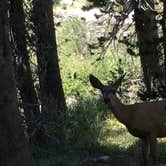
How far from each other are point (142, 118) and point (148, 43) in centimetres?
373

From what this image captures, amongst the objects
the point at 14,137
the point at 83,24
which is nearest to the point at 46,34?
the point at 14,137

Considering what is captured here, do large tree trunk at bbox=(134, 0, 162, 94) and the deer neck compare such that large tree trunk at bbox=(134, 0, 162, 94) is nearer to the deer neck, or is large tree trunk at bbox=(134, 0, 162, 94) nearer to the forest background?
the forest background

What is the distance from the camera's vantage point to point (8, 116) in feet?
23.6

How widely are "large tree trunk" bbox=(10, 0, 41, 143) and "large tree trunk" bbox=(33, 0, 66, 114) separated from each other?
39 cm

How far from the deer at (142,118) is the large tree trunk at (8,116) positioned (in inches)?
121

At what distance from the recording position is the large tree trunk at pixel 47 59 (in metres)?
13.0

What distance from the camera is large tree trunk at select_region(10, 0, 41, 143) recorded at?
1217cm

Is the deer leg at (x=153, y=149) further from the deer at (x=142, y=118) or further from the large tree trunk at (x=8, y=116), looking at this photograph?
the large tree trunk at (x=8, y=116)

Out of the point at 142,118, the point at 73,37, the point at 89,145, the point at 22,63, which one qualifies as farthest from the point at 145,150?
the point at 73,37

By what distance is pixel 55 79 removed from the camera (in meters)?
14.6

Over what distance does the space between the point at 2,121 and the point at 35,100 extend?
5587 millimetres

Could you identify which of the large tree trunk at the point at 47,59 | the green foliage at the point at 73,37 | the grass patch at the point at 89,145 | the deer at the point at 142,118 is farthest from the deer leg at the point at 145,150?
the green foliage at the point at 73,37

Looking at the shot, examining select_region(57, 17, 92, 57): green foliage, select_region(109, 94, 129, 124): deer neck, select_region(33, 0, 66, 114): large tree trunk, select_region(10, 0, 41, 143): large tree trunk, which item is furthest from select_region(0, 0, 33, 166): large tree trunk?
select_region(57, 17, 92, 57): green foliage

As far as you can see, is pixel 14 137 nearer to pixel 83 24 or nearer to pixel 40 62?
pixel 40 62
